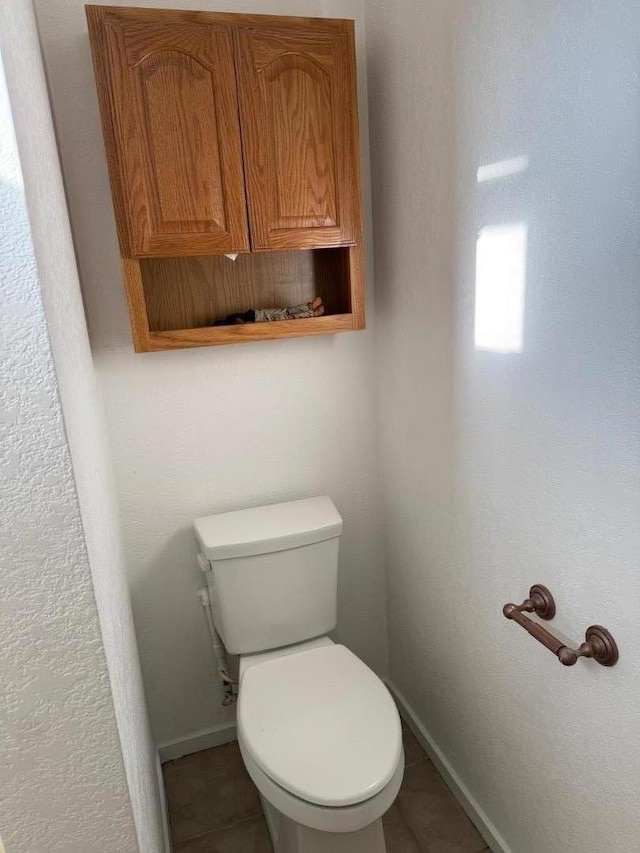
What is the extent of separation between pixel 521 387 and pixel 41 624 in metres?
0.91

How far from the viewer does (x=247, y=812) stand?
1682 millimetres

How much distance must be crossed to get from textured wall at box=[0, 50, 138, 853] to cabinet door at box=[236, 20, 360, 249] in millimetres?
815

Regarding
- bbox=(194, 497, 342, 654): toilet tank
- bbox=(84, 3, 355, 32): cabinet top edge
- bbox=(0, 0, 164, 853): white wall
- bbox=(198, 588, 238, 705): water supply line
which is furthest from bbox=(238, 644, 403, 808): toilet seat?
bbox=(84, 3, 355, 32): cabinet top edge

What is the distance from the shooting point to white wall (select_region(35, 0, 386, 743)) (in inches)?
58.5

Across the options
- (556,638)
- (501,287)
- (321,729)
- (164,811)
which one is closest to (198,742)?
(164,811)

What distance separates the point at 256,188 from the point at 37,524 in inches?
38.2

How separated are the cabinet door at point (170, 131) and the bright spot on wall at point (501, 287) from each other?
0.58 meters

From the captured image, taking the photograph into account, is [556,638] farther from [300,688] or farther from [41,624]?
[41,624]

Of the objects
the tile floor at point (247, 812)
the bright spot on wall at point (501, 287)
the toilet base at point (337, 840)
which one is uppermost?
the bright spot on wall at point (501, 287)

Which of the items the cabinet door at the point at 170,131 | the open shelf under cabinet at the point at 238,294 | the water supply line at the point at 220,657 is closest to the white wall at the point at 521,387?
the open shelf under cabinet at the point at 238,294

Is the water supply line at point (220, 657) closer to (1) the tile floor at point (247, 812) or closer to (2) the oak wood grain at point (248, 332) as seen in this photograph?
(1) the tile floor at point (247, 812)

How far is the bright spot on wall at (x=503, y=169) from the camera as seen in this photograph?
3.51 ft

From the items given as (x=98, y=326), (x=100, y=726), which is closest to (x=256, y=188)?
(x=98, y=326)

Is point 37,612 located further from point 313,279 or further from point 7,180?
point 313,279
